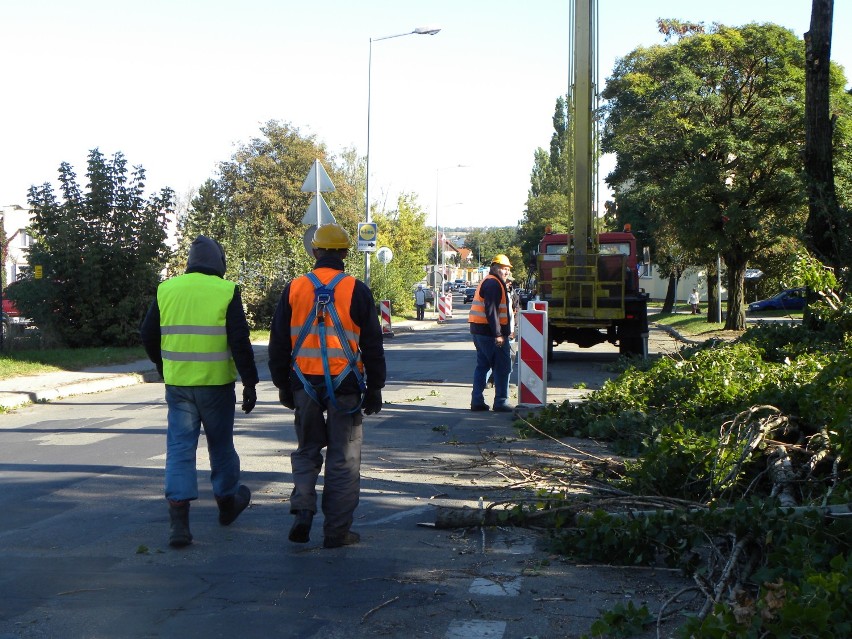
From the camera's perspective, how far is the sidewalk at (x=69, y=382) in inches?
543

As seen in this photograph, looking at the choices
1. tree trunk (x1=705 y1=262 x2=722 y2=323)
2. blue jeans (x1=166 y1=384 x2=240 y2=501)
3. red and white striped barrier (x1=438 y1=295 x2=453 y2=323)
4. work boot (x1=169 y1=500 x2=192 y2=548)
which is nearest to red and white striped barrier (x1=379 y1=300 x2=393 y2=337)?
tree trunk (x1=705 y1=262 x2=722 y2=323)

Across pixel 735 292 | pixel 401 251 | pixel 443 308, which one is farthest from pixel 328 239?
pixel 401 251

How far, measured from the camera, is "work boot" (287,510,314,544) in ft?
18.5

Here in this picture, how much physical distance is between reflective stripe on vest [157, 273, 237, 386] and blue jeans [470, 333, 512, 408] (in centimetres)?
619

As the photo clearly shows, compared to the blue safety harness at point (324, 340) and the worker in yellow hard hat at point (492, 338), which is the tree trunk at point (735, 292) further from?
the blue safety harness at point (324, 340)

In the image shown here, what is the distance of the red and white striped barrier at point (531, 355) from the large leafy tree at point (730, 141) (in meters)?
15.3

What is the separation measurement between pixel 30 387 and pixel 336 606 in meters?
11.6

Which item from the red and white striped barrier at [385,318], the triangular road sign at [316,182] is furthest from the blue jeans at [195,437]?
the red and white striped barrier at [385,318]

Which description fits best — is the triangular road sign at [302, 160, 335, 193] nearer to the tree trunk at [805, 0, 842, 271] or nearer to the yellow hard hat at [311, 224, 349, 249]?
the tree trunk at [805, 0, 842, 271]

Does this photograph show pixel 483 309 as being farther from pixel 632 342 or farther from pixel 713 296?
pixel 713 296

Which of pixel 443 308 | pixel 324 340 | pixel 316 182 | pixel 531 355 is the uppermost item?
pixel 316 182

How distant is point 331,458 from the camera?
571cm

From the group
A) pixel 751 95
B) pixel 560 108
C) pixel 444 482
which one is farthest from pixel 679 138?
pixel 560 108

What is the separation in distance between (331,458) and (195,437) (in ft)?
3.05
